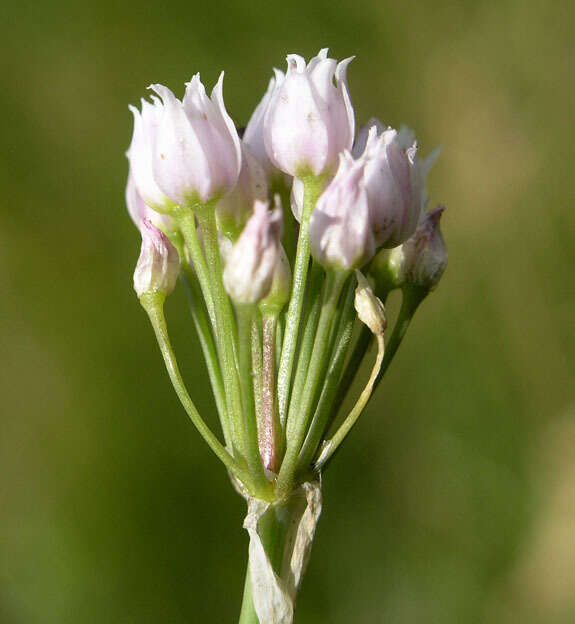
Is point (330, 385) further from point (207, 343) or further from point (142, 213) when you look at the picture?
point (142, 213)

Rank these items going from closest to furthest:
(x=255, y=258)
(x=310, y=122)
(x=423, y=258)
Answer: (x=255, y=258) < (x=310, y=122) < (x=423, y=258)

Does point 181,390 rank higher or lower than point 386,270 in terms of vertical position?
lower

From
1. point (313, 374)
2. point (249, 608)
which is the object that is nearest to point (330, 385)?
point (313, 374)

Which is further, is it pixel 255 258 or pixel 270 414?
pixel 270 414

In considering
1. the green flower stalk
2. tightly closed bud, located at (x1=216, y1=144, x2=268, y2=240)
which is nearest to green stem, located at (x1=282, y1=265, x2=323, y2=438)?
the green flower stalk

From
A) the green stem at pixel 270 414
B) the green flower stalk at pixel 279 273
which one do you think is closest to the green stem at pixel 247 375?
the green flower stalk at pixel 279 273

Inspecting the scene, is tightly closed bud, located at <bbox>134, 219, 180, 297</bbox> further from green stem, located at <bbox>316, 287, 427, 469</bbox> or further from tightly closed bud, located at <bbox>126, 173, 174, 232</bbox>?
green stem, located at <bbox>316, 287, 427, 469</bbox>
